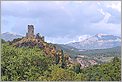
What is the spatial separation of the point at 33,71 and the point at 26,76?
1.09 meters

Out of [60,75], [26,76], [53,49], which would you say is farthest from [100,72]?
[53,49]

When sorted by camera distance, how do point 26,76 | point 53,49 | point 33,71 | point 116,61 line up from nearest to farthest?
point 26,76 < point 33,71 < point 116,61 < point 53,49

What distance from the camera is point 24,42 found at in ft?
63.1

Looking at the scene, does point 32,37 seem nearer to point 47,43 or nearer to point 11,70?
point 47,43

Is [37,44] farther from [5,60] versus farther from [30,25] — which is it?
[5,60]

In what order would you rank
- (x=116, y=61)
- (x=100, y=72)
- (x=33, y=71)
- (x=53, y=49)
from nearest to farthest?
(x=33, y=71), (x=100, y=72), (x=116, y=61), (x=53, y=49)

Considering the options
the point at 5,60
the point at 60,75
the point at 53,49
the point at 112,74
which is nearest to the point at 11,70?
the point at 5,60

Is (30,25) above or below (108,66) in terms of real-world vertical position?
above

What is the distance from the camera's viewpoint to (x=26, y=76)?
11422mm

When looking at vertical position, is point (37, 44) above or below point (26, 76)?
above

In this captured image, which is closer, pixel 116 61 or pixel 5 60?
pixel 5 60

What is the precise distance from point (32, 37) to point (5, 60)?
777 centimetres

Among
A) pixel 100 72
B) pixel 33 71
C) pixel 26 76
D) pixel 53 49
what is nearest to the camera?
pixel 26 76

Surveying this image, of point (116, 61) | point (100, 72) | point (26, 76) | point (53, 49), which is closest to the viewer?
point (26, 76)
